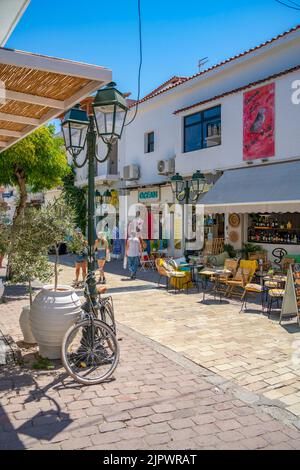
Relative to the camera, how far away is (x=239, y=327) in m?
7.61

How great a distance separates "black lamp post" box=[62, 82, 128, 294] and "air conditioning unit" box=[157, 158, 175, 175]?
11726 millimetres

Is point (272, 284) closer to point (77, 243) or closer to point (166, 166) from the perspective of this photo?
point (77, 243)

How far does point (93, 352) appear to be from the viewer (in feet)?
17.5

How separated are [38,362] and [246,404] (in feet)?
9.48

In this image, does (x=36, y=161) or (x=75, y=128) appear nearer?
(x=75, y=128)

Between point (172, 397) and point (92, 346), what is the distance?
1355 millimetres

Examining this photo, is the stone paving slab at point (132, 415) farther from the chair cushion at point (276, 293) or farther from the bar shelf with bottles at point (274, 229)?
the bar shelf with bottles at point (274, 229)

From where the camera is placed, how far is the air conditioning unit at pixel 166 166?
697 inches

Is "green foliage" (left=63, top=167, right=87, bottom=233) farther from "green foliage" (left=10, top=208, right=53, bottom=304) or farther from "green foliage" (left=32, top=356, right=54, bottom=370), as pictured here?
"green foliage" (left=32, top=356, right=54, bottom=370)

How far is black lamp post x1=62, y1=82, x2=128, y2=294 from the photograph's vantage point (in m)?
5.33

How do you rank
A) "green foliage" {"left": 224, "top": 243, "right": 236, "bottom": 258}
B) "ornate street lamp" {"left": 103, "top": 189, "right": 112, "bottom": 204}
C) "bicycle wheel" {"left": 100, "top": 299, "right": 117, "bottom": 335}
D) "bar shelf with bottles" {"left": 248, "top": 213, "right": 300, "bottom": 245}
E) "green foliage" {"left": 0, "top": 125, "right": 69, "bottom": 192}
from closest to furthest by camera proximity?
1. "bicycle wheel" {"left": 100, "top": 299, "right": 117, "bottom": 335}
2. "green foliage" {"left": 0, "top": 125, "right": 69, "bottom": 192}
3. "bar shelf with bottles" {"left": 248, "top": 213, "right": 300, "bottom": 245}
4. "green foliage" {"left": 224, "top": 243, "right": 236, "bottom": 258}
5. "ornate street lamp" {"left": 103, "top": 189, "right": 112, "bottom": 204}

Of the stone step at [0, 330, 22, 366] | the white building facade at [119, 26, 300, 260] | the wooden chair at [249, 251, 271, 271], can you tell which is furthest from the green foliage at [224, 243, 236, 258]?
the stone step at [0, 330, 22, 366]

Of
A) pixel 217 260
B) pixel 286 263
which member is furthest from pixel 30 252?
pixel 217 260
